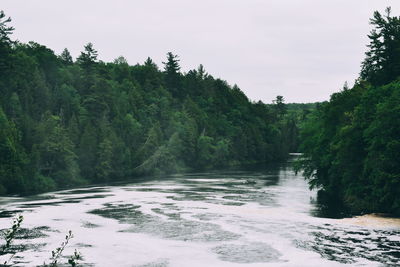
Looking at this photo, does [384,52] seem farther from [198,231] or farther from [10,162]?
[10,162]

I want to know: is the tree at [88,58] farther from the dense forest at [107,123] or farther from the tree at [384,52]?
the tree at [384,52]

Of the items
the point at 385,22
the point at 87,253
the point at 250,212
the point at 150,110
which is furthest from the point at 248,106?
the point at 87,253

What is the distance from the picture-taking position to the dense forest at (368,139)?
150ft

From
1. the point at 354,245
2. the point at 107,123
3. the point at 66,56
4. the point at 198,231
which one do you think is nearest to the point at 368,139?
the point at 354,245

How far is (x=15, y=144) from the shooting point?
70.6 metres

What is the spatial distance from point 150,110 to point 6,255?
10461 centimetres

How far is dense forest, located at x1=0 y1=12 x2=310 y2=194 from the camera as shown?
262ft

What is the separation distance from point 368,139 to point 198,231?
20.5m

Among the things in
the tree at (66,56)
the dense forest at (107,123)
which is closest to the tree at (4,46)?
the dense forest at (107,123)

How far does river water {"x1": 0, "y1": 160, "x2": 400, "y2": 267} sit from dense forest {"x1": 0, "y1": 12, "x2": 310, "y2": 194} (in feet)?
58.9

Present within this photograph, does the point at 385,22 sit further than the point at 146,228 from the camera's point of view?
Yes

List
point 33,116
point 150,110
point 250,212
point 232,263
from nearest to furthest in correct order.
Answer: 1. point 232,263
2. point 250,212
3. point 33,116
4. point 150,110

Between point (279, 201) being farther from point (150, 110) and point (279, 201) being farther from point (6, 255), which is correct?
point (150, 110)

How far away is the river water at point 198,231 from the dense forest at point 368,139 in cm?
406
